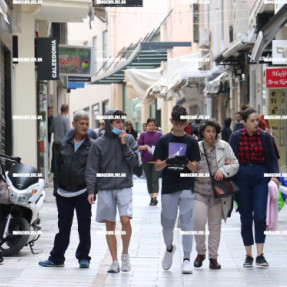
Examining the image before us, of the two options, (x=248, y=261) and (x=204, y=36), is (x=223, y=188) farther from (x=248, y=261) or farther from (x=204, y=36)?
(x=204, y=36)

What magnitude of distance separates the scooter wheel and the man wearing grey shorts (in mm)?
1360

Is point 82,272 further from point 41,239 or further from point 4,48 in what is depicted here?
point 4,48

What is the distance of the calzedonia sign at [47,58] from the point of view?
19.8 m

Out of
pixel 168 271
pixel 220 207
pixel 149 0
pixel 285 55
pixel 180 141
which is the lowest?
pixel 168 271

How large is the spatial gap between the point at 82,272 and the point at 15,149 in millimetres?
8876

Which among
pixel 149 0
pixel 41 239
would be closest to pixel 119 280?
pixel 41 239

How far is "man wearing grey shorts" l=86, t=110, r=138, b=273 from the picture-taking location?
31.1 ft

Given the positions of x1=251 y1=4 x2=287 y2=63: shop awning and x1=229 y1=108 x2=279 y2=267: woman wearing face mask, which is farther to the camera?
x1=251 y1=4 x2=287 y2=63: shop awning

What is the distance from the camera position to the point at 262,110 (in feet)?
79.3

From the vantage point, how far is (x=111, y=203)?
374 inches

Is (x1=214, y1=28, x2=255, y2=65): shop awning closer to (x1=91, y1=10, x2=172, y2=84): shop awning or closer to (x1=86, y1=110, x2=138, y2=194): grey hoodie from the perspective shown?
(x1=91, y1=10, x2=172, y2=84): shop awning

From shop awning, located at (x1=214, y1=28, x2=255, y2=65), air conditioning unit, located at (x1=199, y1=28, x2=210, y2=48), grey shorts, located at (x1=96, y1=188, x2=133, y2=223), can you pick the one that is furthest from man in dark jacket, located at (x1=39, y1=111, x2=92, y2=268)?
air conditioning unit, located at (x1=199, y1=28, x2=210, y2=48)

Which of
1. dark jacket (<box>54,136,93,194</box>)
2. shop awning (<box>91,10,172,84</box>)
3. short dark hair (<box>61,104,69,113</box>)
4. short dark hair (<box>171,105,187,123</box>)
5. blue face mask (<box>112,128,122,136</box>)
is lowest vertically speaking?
dark jacket (<box>54,136,93,194</box>)

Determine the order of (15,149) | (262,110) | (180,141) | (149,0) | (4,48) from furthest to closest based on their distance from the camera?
(149,0) → (262,110) → (15,149) → (4,48) → (180,141)
